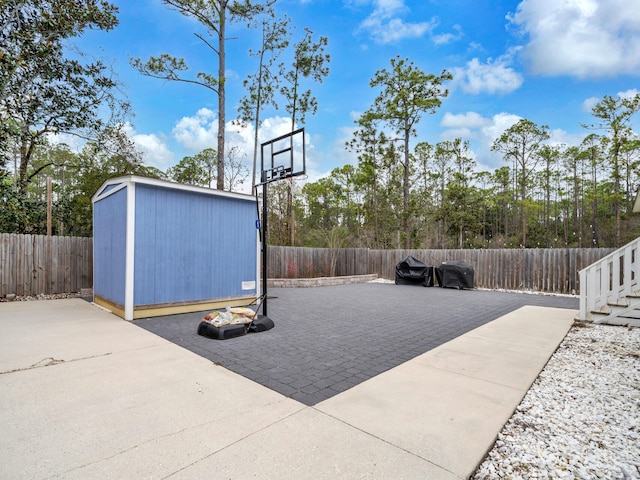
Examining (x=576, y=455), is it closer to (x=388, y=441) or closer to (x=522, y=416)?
(x=522, y=416)

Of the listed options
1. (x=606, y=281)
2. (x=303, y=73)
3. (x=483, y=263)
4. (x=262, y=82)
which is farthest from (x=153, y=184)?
(x=303, y=73)

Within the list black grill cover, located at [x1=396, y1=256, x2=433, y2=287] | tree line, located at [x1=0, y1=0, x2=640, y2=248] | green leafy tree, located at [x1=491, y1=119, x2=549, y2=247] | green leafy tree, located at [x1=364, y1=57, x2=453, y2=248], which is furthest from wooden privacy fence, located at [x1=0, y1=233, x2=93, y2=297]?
green leafy tree, located at [x1=491, y1=119, x2=549, y2=247]

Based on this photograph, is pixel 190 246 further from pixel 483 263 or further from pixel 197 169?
pixel 197 169

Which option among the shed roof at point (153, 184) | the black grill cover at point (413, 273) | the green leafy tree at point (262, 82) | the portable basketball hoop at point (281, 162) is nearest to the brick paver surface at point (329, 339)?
the portable basketball hoop at point (281, 162)

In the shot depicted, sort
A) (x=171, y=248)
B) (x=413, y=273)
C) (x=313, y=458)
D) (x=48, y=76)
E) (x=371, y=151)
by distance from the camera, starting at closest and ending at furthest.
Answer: (x=313, y=458) < (x=171, y=248) < (x=48, y=76) < (x=413, y=273) < (x=371, y=151)

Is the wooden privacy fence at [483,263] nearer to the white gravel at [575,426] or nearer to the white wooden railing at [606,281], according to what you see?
the white wooden railing at [606,281]

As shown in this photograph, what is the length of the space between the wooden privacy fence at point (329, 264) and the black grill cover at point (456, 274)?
48 centimetres

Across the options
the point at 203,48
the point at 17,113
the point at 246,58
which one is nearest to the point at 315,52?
the point at 246,58

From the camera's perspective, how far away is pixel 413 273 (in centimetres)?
1134

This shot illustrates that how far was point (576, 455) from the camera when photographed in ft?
5.39

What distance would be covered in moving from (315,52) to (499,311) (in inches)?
531

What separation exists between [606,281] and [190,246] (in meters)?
7.24

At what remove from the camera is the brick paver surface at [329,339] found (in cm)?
269

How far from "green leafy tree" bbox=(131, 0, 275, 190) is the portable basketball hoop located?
627 centimetres
